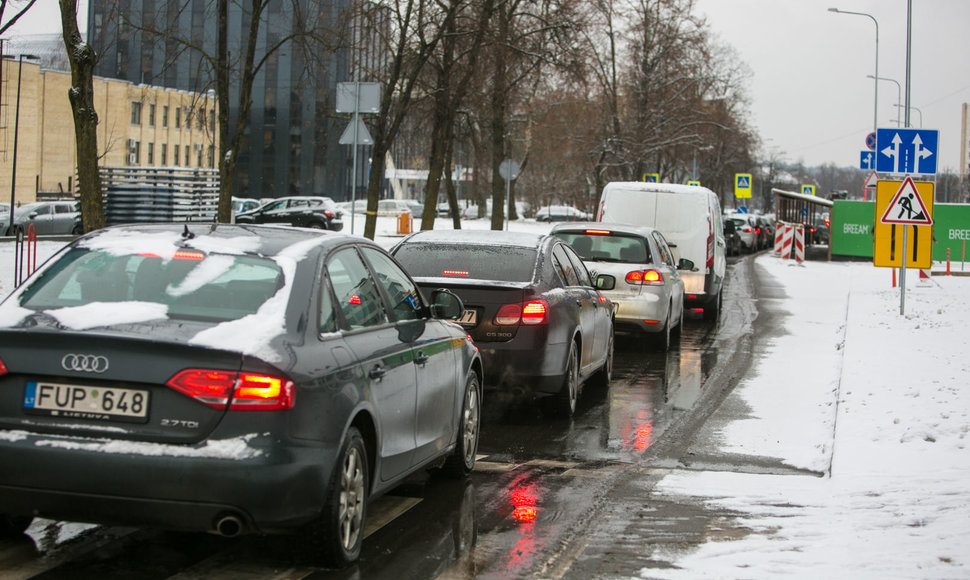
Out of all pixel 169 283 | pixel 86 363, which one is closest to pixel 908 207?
pixel 169 283

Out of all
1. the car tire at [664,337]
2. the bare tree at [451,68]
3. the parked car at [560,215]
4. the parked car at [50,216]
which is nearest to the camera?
the car tire at [664,337]

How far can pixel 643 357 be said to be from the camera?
51.0ft

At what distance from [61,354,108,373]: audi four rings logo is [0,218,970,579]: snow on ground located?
256 cm

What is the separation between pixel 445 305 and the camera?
702 centimetres

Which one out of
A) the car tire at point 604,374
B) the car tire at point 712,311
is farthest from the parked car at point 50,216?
the car tire at point 604,374

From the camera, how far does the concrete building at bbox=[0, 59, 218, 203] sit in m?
68.1

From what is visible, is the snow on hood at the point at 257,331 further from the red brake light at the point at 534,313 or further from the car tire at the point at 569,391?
the car tire at the point at 569,391

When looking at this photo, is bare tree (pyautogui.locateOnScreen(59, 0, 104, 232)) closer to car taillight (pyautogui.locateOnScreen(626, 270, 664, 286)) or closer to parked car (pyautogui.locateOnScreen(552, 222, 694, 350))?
parked car (pyautogui.locateOnScreen(552, 222, 694, 350))

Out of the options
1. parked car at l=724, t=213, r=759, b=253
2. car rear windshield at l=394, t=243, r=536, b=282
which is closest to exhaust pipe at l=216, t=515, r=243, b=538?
car rear windshield at l=394, t=243, r=536, b=282

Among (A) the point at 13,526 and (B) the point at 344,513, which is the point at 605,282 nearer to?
(B) the point at 344,513

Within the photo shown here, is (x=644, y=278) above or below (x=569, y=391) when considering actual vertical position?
above

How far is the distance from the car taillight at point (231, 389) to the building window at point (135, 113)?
77.8 m

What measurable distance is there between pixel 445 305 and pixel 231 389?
2.41m

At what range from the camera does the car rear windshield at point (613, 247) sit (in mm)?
15680
